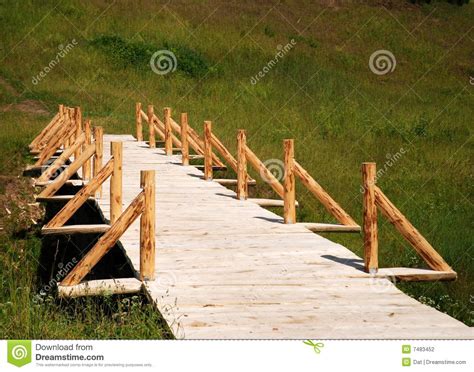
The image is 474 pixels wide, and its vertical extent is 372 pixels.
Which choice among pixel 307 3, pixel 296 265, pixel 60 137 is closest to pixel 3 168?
pixel 60 137

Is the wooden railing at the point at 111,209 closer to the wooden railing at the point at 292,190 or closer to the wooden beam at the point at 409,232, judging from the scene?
the wooden railing at the point at 292,190

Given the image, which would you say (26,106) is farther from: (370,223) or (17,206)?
(370,223)

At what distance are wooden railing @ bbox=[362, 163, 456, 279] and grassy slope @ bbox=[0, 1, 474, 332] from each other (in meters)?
0.94

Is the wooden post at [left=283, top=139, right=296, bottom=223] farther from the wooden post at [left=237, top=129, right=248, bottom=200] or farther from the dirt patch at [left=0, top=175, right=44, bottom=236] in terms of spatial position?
the dirt patch at [left=0, top=175, right=44, bottom=236]

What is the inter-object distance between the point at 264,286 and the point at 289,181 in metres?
3.39

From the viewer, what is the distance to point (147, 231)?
7.98 metres

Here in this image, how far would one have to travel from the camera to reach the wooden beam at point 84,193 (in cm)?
1043

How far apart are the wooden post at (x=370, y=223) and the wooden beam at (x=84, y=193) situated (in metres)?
3.14

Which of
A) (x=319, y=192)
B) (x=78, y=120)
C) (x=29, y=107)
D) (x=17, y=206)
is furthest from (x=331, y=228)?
(x=29, y=107)

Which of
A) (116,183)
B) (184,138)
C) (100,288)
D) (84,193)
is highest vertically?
(184,138)

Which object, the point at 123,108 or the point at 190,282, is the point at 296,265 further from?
the point at 123,108

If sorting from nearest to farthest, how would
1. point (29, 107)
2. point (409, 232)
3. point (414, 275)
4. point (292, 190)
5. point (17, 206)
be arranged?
point (414, 275) → point (409, 232) → point (292, 190) → point (17, 206) → point (29, 107)

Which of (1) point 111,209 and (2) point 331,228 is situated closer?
(1) point 111,209

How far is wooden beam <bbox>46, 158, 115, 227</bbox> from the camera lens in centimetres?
1043
